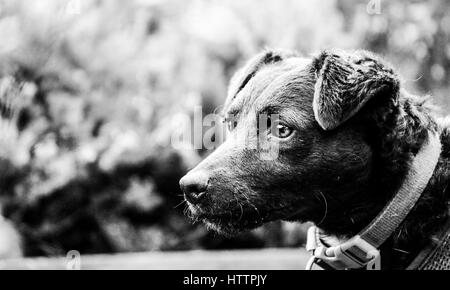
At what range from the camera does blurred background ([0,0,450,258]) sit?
586 cm

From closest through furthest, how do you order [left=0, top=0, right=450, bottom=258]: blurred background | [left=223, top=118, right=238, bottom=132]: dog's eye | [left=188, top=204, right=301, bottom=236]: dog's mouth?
[left=188, top=204, right=301, bottom=236]: dog's mouth → [left=223, top=118, right=238, bottom=132]: dog's eye → [left=0, top=0, right=450, bottom=258]: blurred background

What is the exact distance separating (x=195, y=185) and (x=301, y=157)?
54 cm

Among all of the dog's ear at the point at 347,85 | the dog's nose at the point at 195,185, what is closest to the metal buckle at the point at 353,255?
the dog's ear at the point at 347,85

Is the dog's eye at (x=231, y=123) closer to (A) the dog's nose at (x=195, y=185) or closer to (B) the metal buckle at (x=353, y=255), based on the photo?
(A) the dog's nose at (x=195, y=185)

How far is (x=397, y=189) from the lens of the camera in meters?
2.42

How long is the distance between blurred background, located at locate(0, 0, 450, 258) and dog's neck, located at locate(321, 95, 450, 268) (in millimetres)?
3325

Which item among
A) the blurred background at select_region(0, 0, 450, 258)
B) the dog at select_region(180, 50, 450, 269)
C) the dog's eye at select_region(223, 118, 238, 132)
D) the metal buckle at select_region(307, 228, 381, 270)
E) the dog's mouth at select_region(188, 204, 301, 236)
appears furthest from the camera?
the blurred background at select_region(0, 0, 450, 258)

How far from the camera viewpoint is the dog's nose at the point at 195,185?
241 centimetres

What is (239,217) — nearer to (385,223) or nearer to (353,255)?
(353,255)

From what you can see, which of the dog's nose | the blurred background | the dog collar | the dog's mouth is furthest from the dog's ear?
the blurred background

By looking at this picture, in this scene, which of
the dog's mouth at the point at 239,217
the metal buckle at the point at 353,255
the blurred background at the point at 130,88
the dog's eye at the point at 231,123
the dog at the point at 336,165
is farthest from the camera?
the blurred background at the point at 130,88

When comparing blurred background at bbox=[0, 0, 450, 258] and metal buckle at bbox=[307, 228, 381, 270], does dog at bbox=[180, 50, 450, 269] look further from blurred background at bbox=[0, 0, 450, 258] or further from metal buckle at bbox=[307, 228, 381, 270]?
blurred background at bbox=[0, 0, 450, 258]

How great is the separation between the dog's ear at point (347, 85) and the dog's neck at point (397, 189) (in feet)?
0.49

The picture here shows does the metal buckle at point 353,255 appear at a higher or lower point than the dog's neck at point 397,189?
lower
